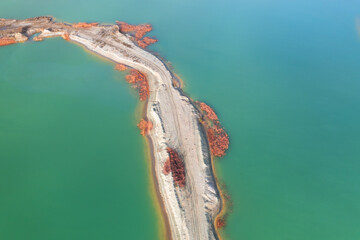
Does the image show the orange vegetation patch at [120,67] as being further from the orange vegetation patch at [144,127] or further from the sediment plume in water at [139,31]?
the orange vegetation patch at [144,127]

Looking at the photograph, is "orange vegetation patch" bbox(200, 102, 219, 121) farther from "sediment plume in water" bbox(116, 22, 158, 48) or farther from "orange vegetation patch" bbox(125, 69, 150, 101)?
"sediment plume in water" bbox(116, 22, 158, 48)

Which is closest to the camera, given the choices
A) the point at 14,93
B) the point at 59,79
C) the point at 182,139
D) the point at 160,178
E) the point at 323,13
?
the point at 160,178

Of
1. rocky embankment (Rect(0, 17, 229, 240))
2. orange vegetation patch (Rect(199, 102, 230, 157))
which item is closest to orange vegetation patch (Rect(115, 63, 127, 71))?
rocky embankment (Rect(0, 17, 229, 240))

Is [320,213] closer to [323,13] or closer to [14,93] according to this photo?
[14,93]

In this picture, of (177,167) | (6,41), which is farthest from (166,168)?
(6,41)

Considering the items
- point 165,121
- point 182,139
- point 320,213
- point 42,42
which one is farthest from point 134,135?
point 42,42

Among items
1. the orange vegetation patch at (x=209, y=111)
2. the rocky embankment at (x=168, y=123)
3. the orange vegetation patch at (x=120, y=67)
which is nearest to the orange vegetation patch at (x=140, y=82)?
the rocky embankment at (x=168, y=123)
